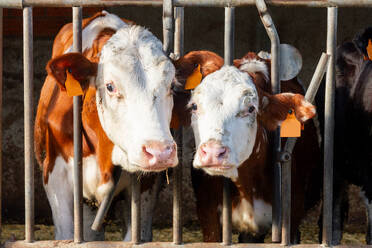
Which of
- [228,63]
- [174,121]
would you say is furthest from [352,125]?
[174,121]

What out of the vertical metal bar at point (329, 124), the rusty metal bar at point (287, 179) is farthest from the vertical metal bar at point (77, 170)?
the vertical metal bar at point (329, 124)

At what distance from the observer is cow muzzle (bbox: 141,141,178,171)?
325 cm

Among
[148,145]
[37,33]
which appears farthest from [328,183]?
[37,33]

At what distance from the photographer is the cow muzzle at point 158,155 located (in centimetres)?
325

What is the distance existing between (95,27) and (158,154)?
63.5 inches

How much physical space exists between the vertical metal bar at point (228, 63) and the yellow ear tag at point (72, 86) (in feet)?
2.91

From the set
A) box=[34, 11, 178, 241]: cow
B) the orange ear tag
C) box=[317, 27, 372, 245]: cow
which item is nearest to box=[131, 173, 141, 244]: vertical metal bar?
box=[34, 11, 178, 241]: cow

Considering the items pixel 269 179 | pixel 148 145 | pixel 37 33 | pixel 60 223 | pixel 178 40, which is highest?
pixel 37 33

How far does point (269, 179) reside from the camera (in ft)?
13.5

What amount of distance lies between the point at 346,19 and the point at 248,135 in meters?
3.33

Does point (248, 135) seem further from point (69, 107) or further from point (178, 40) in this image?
point (69, 107)

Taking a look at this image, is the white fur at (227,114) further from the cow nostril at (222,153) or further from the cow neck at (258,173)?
the cow neck at (258,173)

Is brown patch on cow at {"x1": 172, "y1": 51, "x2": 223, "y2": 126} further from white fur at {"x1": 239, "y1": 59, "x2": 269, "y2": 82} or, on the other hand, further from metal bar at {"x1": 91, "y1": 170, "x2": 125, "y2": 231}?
metal bar at {"x1": 91, "y1": 170, "x2": 125, "y2": 231}

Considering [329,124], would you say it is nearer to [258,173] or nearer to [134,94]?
[258,173]
